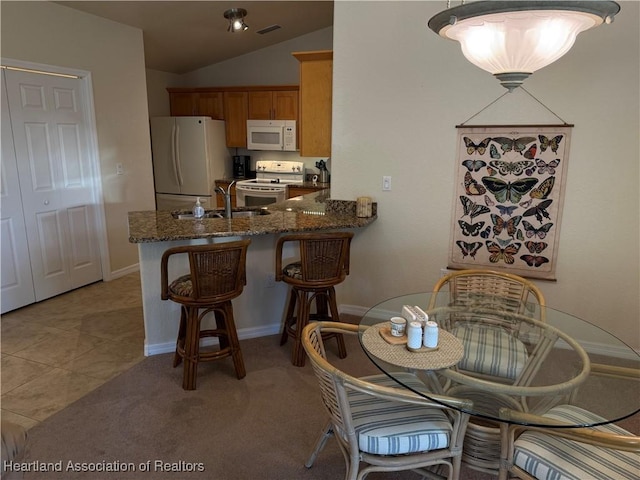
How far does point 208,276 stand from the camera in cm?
247

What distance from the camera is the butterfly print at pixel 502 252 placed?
3.16m

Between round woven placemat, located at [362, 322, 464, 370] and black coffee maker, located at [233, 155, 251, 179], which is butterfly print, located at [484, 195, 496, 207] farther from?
black coffee maker, located at [233, 155, 251, 179]

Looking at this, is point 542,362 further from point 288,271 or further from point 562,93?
point 562,93

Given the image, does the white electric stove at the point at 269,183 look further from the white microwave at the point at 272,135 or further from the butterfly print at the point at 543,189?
the butterfly print at the point at 543,189

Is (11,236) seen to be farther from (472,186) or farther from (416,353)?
(472,186)

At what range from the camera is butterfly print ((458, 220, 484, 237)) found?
3211mm

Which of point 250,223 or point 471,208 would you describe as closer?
point 250,223

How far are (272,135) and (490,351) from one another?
4.71 metres

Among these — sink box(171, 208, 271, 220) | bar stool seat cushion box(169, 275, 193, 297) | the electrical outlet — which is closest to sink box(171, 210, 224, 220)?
sink box(171, 208, 271, 220)

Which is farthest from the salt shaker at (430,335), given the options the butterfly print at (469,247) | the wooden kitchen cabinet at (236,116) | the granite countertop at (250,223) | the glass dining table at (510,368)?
the wooden kitchen cabinet at (236,116)

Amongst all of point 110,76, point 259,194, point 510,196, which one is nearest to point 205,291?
point 510,196

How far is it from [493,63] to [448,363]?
1165 millimetres

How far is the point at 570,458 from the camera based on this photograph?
1.43m

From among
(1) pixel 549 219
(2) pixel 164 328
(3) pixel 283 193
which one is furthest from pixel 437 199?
(3) pixel 283 193
